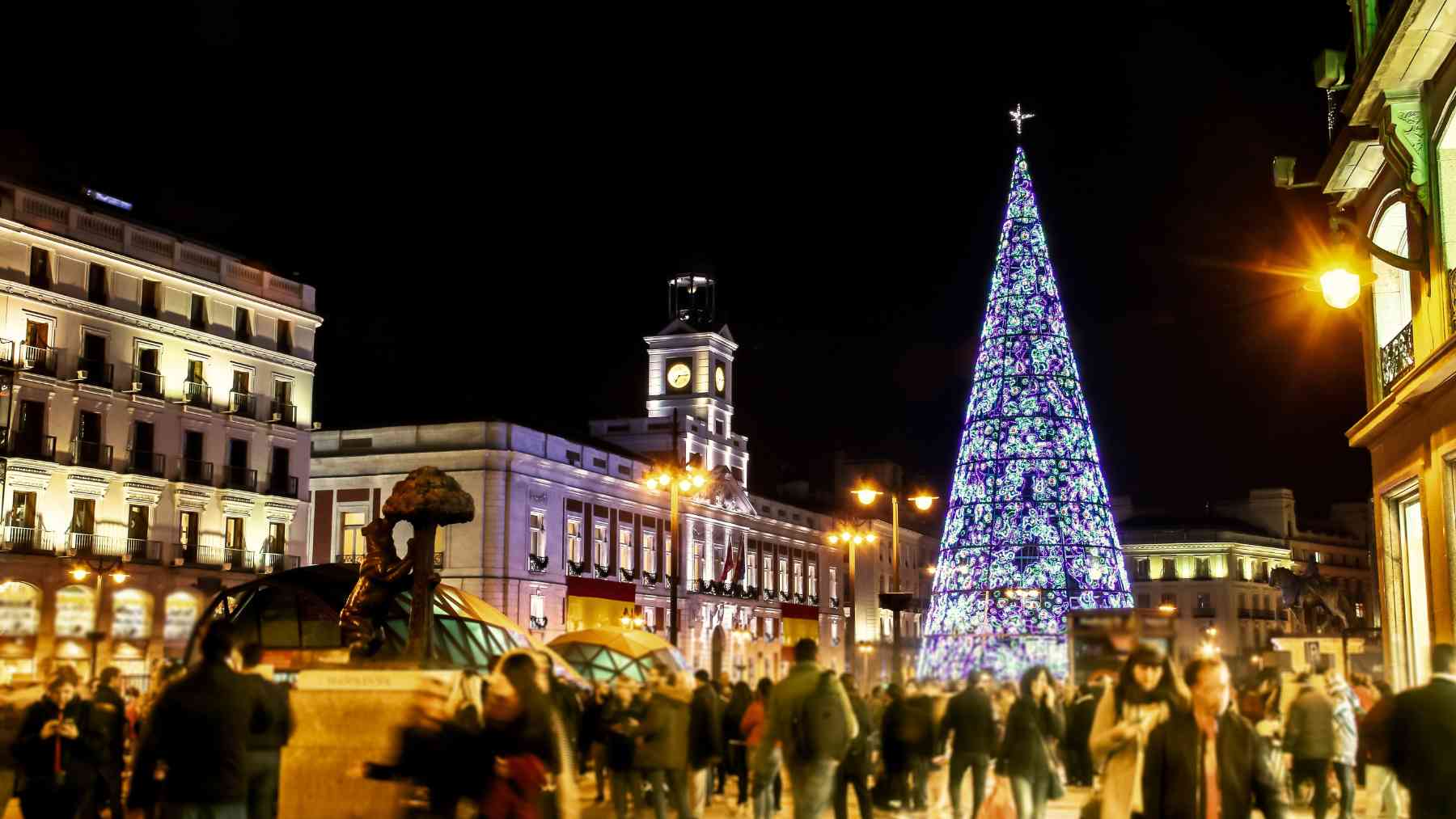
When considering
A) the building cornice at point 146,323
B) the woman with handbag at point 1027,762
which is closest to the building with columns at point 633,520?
the building cornice at point 146,323

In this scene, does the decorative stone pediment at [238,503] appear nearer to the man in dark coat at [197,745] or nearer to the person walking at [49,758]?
the person walking at [49,758]

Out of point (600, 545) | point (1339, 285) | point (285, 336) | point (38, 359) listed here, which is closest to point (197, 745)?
point (1339, 285)

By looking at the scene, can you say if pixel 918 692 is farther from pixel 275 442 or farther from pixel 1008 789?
pixel 275 442

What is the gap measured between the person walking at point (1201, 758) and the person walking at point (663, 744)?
631 cm

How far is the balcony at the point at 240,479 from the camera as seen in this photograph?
50.4 m

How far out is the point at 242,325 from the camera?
5203cm

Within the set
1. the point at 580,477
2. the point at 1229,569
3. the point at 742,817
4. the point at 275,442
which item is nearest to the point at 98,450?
the point at 275,442

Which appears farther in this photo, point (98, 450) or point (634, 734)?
point (98, 450)

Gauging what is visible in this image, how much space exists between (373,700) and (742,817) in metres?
6.46

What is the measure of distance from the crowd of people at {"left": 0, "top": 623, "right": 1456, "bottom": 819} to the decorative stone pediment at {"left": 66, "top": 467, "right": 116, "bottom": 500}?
86.7 ft

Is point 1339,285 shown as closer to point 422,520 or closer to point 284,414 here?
point 422,520

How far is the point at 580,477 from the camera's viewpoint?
62.2 m

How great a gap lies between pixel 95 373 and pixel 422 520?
35.3 metres

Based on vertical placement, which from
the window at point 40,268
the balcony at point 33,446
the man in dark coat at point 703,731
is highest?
the window at point 40,268
